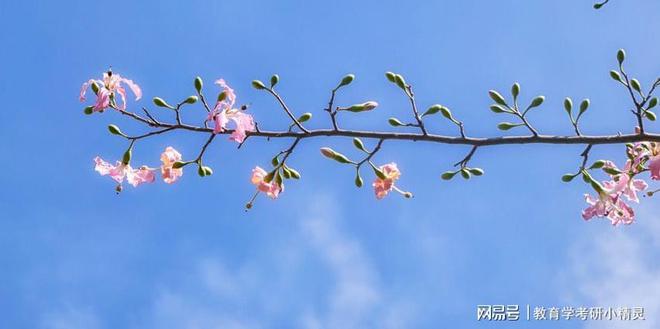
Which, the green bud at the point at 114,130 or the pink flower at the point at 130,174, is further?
the pink flower at the point at 130,174

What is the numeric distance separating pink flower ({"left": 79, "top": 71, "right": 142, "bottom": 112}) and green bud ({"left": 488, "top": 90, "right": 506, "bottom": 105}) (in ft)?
8.05

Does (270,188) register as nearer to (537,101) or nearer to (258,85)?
(258,85)

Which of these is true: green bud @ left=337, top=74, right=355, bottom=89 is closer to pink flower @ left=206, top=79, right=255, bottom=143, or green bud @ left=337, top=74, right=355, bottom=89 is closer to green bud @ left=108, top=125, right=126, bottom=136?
pink flower @ left=206, top=79, right=255, bottom=143

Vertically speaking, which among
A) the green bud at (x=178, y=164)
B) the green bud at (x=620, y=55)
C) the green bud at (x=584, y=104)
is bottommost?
the green bud at (x=178, y=164)

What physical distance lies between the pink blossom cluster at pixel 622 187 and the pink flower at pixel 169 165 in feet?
9.48

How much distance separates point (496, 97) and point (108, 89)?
2613 millimetres

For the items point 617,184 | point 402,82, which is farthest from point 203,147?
point 617,184

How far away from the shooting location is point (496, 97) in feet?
16.1

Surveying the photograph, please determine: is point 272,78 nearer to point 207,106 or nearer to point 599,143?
point 207,106

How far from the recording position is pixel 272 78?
4785mm

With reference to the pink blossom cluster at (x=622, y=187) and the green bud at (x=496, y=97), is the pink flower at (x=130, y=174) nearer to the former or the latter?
the green bud at (x=496, y=97)

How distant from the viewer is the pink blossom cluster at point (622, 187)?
5.08 m

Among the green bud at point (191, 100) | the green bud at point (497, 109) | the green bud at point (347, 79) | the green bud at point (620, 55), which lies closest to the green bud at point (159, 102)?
the green bud at point (191, 100)

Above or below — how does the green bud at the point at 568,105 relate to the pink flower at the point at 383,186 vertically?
above
